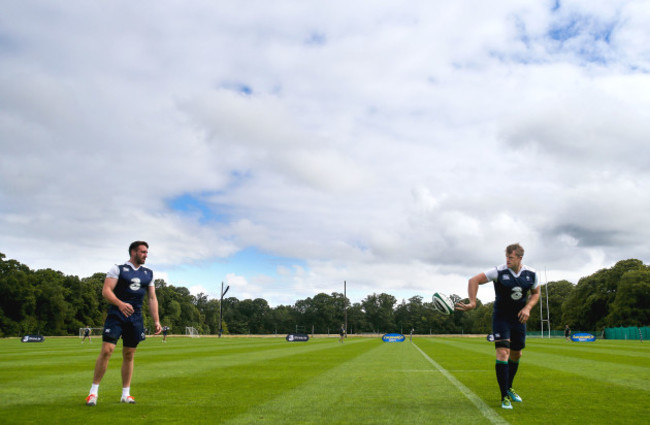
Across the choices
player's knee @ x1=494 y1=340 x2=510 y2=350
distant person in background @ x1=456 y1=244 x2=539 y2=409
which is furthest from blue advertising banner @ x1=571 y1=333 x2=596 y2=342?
player's knee @ x1=494 y1=340 x2=510 y2=350

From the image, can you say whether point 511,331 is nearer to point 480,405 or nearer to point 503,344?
point 503,344

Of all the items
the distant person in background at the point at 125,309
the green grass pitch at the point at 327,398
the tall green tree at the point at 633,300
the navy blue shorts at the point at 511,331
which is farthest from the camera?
the tall green tree at the point at 633,300

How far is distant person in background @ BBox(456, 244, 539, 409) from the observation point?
23.1 feet

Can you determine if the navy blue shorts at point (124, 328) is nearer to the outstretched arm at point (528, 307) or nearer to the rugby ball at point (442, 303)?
the rugby ball at point (442, 303)

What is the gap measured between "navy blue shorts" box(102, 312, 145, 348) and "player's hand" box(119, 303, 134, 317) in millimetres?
191

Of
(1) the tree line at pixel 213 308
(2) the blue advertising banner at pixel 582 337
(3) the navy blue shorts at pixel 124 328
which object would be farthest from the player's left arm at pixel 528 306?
(1) the tree line at pixel 213 308

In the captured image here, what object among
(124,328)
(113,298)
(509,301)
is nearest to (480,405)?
(509,301)

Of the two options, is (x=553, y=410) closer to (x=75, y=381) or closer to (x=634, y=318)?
(x=75, y=381)

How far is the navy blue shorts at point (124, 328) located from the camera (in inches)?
268

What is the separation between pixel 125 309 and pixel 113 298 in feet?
0.72

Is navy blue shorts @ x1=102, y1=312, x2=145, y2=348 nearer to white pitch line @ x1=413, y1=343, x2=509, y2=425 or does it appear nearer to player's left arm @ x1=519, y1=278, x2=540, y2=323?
white pitch line @ x1=413, y1=343, x2=509, y2=425

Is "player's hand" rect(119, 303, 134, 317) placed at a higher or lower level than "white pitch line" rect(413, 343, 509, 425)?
higher

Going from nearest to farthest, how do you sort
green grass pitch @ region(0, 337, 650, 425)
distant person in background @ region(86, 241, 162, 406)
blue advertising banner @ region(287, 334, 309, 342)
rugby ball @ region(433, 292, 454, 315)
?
green grass pitch @ region(0, 337, 650, 425) < distant person in background @ region(86, 241, 162, 406) < rugby ball @ region(433, 292, 454, 315) < blue advertising banner @ region(287, 334, 309, 342)

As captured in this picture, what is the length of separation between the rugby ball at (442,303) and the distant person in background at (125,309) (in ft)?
16.0
